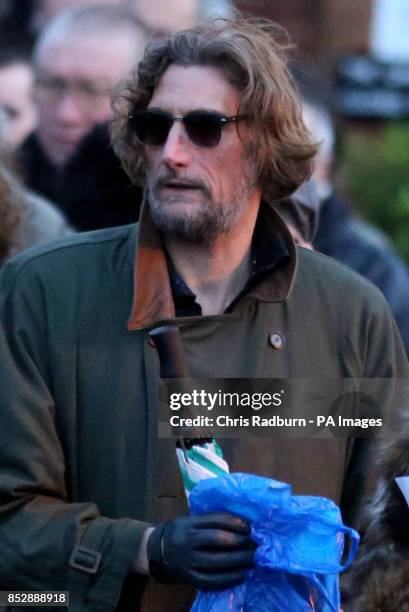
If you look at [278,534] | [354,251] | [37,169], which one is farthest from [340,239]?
[278,534]

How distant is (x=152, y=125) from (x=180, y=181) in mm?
171

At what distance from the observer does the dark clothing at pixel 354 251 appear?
18.5 ft

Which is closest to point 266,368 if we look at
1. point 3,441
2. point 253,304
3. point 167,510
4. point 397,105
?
point 253,304

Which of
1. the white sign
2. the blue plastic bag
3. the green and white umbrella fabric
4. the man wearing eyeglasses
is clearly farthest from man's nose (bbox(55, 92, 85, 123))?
the white sign

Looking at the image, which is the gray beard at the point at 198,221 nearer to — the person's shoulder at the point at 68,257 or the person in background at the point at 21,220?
the person's shoulder at the point at 68,257

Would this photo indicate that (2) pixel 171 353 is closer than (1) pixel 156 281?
Yes

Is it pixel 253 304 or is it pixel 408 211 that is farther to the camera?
pixel 408 211

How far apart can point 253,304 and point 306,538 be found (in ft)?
2.37

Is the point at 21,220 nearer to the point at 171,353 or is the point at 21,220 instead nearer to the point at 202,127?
the point at 202,127

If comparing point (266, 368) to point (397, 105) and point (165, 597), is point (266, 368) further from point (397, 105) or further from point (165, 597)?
point (397, 105)

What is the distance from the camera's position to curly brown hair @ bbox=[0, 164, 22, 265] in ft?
15.6

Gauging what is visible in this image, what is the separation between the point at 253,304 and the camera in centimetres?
375

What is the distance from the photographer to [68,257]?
3729mm

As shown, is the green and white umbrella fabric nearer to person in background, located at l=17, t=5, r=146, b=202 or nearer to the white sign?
person in background, located at l=17, t=5, r=146, b=202
